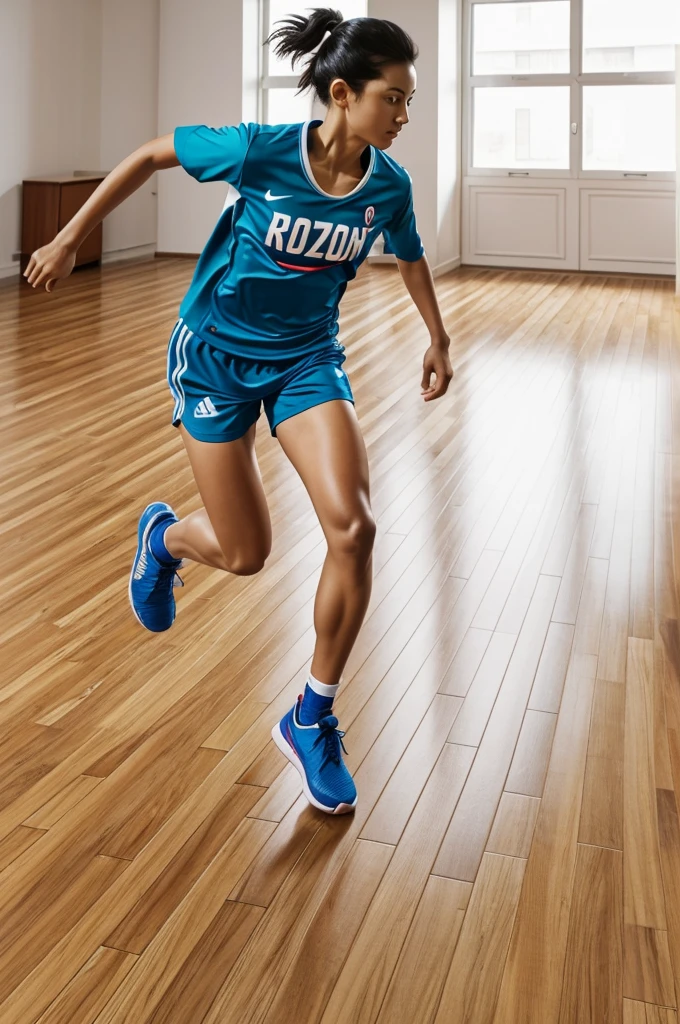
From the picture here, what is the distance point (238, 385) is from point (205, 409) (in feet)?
0.28

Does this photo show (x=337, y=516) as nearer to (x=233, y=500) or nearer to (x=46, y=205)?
(x=233, y=500)

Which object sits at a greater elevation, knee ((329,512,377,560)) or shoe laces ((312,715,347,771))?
knee ((329,512,377,560))

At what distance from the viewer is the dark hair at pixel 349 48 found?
1868mm

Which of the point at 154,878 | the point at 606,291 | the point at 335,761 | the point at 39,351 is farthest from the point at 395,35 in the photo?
the point at 606,291

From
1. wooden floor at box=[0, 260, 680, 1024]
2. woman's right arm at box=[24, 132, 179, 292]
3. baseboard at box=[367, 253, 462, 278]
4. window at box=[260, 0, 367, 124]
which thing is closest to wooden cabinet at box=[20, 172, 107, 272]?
window at box=[260, 0, 367, 124]

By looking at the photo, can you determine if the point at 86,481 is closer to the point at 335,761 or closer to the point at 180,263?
the point at 335,761

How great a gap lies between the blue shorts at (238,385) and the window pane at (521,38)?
9.51m

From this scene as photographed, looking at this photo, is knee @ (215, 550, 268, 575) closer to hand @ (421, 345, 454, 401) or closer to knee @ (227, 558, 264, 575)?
knee @ (227, 558, 264, 575)

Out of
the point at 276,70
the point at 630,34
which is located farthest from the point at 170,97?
the point at 630,34

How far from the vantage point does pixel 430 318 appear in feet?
7.57

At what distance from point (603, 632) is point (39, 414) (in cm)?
301

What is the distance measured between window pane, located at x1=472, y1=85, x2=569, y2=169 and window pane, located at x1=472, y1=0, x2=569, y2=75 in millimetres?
192

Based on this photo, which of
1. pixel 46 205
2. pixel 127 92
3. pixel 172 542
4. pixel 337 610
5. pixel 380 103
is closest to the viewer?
pixel 380 103

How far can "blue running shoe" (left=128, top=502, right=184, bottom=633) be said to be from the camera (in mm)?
2590
